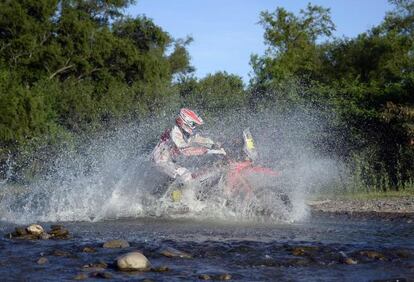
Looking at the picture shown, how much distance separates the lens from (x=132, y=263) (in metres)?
6.39

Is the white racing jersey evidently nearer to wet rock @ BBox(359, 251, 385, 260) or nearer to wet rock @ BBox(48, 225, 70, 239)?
wet rock @ BBox(48, 225, 70, 239)

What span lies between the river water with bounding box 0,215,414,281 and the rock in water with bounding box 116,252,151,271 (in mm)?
107

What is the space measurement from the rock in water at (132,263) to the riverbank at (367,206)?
6.68 metres

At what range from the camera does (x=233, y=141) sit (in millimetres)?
11922

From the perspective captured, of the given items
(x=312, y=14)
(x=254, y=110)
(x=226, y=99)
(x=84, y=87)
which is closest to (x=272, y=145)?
(x=254, y=110)

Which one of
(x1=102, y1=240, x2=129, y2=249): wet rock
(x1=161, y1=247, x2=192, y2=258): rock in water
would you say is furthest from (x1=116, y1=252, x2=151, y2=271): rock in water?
(x1=102, y1=240, x2=129, y2=249): wet rock

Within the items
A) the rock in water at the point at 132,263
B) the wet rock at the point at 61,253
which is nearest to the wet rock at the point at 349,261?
the rock in water at the point at 132,263

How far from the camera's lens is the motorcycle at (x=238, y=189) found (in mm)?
11242

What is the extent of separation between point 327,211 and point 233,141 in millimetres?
3046

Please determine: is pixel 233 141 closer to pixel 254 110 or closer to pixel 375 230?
pixel 375 230

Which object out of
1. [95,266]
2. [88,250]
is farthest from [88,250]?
[95,266]

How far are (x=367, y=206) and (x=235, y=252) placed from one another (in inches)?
290

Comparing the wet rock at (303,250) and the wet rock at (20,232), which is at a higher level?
the wet rock at (20,232)

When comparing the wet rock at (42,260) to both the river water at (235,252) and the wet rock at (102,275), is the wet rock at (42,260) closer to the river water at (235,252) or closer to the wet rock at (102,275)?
the river water at (235,252)
